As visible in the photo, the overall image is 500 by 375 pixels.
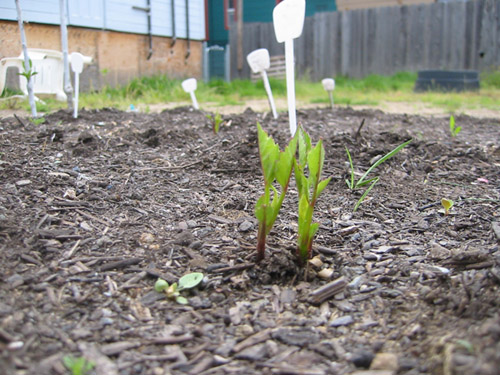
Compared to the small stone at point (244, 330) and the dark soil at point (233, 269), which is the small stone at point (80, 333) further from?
the small stone at point (244, 330)

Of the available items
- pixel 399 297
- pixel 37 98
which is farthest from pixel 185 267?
pixel 37 98

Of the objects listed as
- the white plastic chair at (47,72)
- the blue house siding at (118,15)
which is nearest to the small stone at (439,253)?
the white plastic chair at (47,72)

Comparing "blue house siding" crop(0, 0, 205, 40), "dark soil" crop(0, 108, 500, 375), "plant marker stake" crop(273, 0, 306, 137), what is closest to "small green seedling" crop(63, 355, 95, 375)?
"dark soil" crop(0, 108, 500, 375)

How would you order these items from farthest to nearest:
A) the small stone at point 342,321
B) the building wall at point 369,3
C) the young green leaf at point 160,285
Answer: the building wall at point 369,3 < the young green leaf at point 160,285 < the small stone at point 342,321

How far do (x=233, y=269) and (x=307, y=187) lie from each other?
38 centimetres

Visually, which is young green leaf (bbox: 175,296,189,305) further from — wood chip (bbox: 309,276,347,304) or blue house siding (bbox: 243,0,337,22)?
blue house siding (bbox: 243,0,337,22)

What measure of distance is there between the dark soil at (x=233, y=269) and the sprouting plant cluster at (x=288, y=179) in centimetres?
11

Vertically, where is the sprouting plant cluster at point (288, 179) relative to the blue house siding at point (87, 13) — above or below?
below

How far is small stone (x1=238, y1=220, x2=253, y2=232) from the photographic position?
1.94 metres

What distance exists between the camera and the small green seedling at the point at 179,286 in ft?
4.76

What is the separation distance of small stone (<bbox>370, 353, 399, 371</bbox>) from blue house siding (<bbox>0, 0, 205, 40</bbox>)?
18.7 feet

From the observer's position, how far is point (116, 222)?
1.95 meters

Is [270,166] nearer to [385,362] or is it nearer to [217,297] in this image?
[217,297]

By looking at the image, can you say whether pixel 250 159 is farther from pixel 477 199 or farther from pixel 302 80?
pixel 302 80
